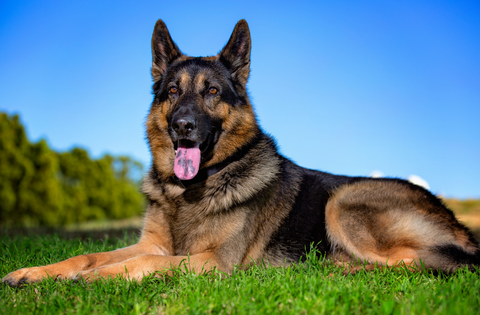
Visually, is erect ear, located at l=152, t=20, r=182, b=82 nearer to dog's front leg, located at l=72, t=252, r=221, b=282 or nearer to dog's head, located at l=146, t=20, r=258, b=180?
dog's head, located at l=146, t=20, r=258, b=180

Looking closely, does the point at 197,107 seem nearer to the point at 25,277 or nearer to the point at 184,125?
the point at 184,125

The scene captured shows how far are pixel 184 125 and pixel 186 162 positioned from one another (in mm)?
464

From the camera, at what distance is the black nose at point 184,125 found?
13.0 ft

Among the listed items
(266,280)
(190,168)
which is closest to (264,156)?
(190,168)

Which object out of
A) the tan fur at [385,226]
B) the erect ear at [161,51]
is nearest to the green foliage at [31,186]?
the erect ear at [161,51]

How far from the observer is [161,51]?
4.96 metres

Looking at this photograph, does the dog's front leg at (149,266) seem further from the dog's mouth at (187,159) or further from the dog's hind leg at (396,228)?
the dog's hind leg at (396,228)

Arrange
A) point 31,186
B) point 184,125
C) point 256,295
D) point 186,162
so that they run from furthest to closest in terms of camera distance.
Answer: point 31,186
point 186,162
point 184,125
point 256,295

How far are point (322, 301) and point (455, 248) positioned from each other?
7.28 ft

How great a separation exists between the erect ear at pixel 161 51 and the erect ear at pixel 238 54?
27.3 inches

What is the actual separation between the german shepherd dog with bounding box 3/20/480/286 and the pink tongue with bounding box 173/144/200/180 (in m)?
0.01

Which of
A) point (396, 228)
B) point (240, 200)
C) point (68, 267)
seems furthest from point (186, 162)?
point (396, 228)

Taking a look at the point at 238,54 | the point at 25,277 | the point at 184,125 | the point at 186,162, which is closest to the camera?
the point at 25,277

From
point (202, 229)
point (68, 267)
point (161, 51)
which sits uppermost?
point (161, 51)
